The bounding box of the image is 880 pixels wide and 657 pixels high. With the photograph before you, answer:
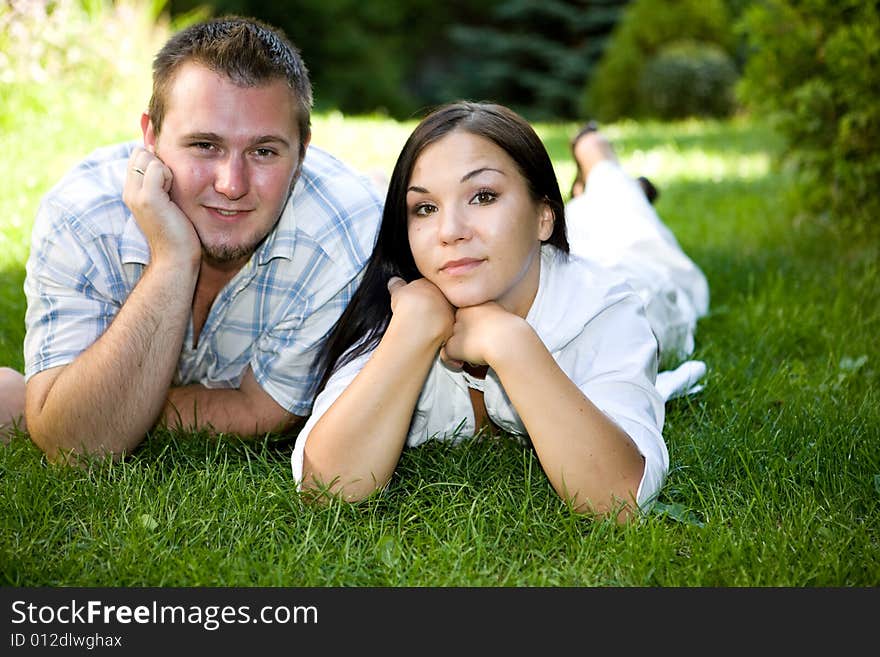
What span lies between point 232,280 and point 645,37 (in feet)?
38.7

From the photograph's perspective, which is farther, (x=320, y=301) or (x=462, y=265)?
(x=320, y=301)

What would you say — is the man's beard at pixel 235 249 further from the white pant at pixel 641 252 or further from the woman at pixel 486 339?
the white pant at pixel 641 252

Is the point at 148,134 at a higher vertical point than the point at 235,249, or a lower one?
higher

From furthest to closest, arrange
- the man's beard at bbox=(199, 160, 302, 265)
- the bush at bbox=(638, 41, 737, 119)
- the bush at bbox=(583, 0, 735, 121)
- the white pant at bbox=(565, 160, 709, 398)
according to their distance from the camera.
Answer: the bush at bbox=(583, 0, 735, 121) < the bush at bbox=(638, 41, 737, 119) < the white pant at bbox=(565, 160, 709, 398) < the man's beard at bbox=(199, 160, 302, 265)

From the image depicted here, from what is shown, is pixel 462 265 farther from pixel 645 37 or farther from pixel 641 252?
pixel 645 37

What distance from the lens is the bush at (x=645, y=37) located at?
13.5 m

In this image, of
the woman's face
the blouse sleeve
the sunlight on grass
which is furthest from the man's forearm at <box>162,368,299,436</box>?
the sunlight on grass

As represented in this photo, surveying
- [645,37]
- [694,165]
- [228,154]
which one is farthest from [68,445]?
[645,37]

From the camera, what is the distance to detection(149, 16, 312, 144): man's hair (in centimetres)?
291

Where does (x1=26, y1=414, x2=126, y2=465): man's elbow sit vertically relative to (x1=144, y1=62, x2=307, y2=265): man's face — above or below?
below

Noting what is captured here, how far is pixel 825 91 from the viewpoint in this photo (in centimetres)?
518

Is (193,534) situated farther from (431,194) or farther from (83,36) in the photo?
(83,36)

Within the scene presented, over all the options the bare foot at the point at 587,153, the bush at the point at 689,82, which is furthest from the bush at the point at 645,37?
the bare foot at the point at 587,153

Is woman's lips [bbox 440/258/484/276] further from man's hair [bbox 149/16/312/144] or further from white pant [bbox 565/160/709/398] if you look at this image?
white pant [bbox 565/160/709/398]
